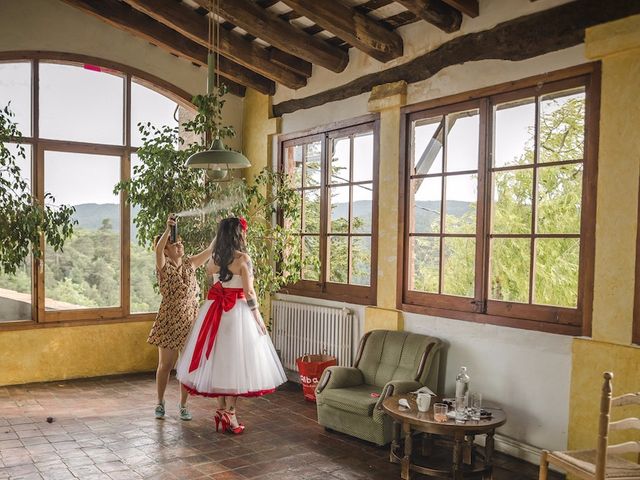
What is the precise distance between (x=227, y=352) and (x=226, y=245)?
86 cm

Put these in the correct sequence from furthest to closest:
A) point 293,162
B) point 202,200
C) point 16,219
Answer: point 293,162 → point 202,200 → point 16,219

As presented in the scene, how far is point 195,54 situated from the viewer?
6902 mm

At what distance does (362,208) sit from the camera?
6094mm

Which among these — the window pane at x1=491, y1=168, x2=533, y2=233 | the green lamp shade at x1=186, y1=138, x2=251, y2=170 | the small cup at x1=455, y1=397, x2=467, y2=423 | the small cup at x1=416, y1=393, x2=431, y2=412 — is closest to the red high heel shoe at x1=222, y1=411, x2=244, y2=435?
the small cup at x1=416, y1=393, x2=431, y2=412

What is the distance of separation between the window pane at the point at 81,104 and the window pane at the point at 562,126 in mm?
4836

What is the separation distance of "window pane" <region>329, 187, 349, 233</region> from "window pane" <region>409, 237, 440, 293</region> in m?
0.99

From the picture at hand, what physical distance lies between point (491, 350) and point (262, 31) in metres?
3.61

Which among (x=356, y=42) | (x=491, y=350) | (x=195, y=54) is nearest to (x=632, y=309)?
(x=491, y=350)

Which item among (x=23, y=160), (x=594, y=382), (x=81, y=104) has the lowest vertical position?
(x=594, y=382)

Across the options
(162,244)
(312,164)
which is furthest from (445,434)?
(312,164)

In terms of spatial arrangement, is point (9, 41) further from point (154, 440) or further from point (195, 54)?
point (154, 440)

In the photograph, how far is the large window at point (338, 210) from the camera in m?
6.00

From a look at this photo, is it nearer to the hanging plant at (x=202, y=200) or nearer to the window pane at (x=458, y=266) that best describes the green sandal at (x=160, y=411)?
the hanging plant at (x=202, y=200)

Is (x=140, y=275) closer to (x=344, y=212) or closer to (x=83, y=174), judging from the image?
(x=83, y=174)
